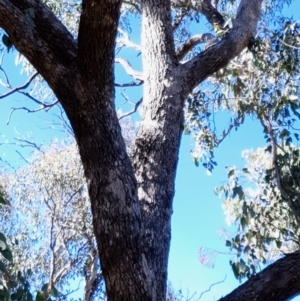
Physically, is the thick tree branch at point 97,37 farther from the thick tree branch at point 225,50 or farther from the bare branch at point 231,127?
the bare branch at point 231,127

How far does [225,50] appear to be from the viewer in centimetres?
335

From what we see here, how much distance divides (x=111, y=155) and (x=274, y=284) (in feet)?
2.37

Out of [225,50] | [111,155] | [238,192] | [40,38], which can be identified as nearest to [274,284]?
[111,155]

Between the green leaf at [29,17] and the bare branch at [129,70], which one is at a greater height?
the bare branch at [129,70]

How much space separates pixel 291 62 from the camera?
4.54m

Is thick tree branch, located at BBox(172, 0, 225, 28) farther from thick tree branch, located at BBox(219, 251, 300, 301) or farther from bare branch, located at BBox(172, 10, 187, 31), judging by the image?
thick tree branch, located at BBox(219, 251, 300, 301)

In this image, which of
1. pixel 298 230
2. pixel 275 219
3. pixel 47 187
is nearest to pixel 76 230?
pixel 47 187

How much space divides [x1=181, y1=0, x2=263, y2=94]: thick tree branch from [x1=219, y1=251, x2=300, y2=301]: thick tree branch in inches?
43.6

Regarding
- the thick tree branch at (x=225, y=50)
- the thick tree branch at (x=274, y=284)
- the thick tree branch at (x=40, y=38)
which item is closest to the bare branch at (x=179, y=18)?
the thick tree branch at (x=225, y=50)

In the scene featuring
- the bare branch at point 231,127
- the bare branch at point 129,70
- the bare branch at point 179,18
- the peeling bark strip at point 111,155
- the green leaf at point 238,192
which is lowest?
the peeling bark strip at point 111,155

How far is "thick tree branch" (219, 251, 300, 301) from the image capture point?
2.13 m

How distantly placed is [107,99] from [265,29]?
2754 millimetres

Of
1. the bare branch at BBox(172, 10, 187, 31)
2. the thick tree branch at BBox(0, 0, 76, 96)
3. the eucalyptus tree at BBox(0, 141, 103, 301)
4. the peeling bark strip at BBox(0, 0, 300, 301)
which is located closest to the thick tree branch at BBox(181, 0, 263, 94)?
the peeling bark strip at BBox(0, 0, 300, 301)

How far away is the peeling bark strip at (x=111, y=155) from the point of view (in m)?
2.13
